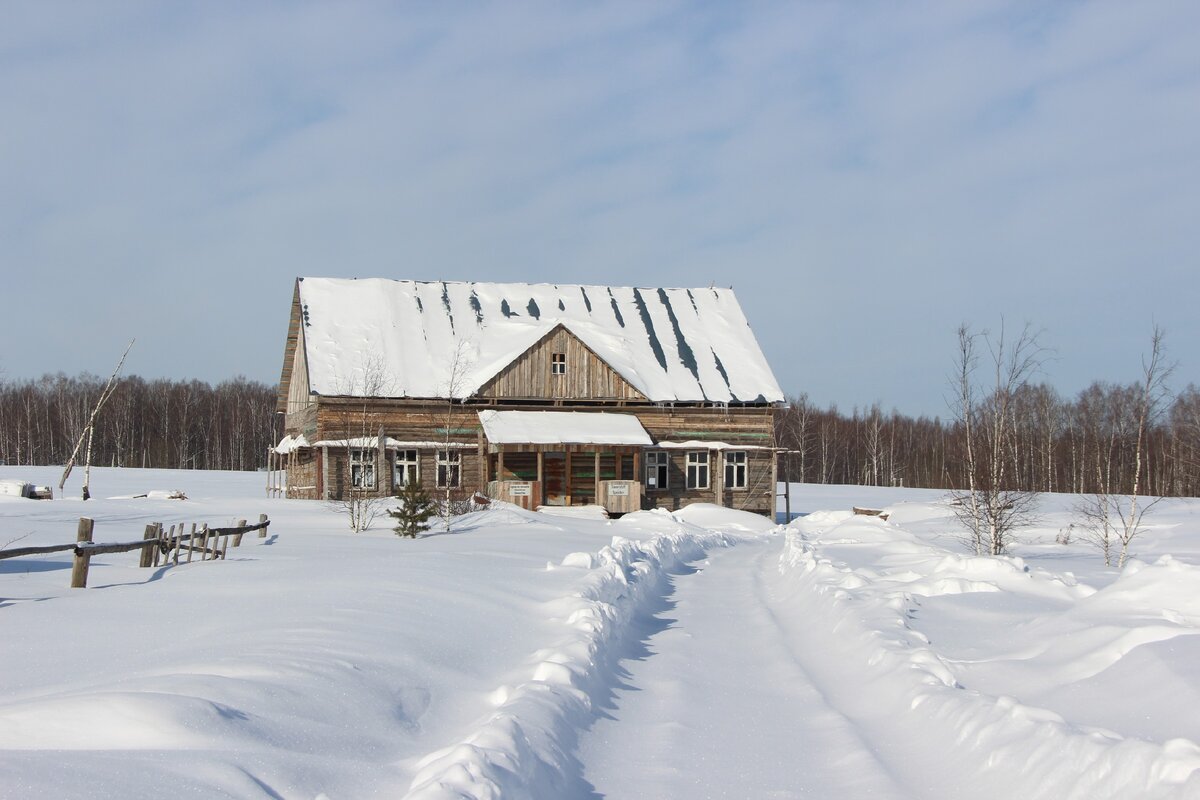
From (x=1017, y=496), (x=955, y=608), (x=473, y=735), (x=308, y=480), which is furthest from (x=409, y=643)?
(x=308, y=480)

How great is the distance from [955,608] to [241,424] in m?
80.7

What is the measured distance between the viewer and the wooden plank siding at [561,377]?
35.0m

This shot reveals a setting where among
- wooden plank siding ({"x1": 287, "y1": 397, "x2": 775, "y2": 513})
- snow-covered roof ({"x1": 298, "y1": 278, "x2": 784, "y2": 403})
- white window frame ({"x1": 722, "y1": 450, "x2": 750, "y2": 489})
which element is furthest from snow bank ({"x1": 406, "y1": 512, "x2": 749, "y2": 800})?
white window frame ({"x1": 722, "y1": 450, "x2": 750, "y2": 489})

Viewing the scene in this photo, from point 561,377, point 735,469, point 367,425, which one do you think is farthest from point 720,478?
point 367,425

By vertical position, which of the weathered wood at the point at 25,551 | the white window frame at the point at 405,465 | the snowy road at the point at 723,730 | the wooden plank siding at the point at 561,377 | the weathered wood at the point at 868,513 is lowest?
the weathered wood at the point at 868,513

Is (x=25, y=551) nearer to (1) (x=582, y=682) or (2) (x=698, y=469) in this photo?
(1) (x=582, y=682)

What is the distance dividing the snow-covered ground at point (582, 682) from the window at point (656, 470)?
20111mm

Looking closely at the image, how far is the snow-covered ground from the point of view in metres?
5.30

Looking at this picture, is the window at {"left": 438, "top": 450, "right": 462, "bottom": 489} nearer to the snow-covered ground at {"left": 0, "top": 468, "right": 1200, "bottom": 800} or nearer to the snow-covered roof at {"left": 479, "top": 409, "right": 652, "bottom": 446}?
the snow-covered roof at {"left": 479, "top": 409, "right": 652, "bottom": 446}

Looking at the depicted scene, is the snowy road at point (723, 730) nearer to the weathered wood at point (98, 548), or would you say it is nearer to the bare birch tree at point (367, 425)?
the weathered wood at point (98, 548)

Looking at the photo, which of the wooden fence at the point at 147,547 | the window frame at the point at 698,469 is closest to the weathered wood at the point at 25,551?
the wooden fence at the point at 147,547

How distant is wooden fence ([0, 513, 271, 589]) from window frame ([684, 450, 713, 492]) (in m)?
18.6

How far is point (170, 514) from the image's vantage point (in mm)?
25953

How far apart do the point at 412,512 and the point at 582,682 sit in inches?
540
